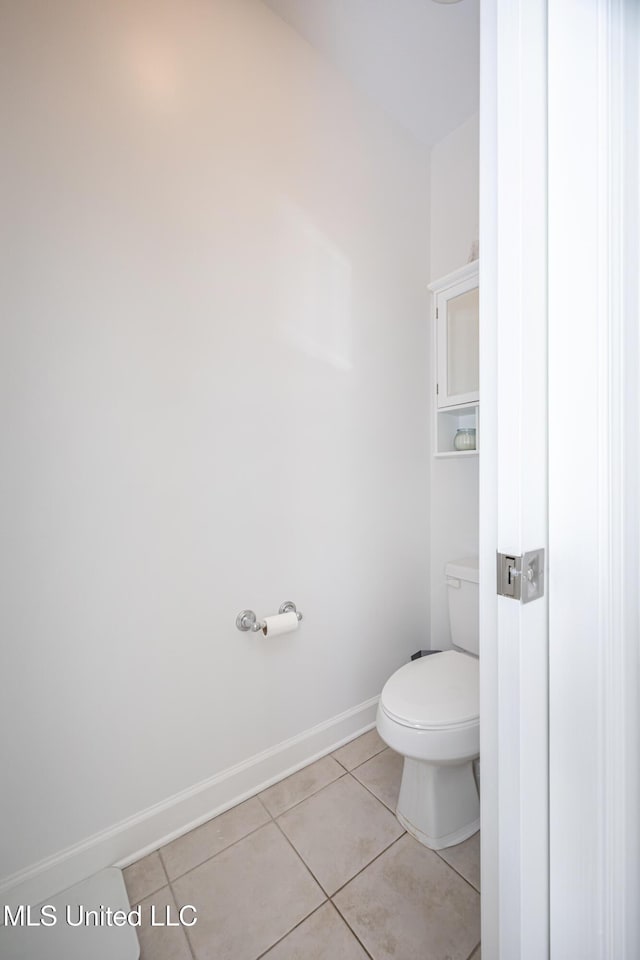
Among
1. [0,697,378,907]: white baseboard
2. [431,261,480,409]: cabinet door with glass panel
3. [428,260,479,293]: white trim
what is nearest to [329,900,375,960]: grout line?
[0,697,378,907]: white baseboard

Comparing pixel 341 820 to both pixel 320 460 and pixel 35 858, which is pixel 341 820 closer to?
pixel 35 858

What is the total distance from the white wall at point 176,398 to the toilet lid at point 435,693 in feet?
1.25

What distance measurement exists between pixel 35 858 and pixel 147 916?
329mm

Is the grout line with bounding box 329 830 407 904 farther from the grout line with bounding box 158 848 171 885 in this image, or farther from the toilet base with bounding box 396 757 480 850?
the grout line with bounding box 158 848 171 885

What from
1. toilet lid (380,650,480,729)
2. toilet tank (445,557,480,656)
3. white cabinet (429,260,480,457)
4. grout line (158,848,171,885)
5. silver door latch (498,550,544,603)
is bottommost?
grout line (158,848,171,885)

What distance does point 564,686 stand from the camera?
576 mm

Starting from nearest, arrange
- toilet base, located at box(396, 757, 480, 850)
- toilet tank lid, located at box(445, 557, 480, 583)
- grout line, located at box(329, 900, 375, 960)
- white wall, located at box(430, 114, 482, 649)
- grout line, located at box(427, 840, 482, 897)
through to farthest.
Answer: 1. grout line, located at box(329, 900, 375, 960)
2. grout line, located at box(427, 840, 482, 897)
3. toilet base, located at box(396, 757, 480, 850)
4. toilet tank lid, located at box(445, 557, 480, 583)
5. white wall, located at box(430, 114, 482, 649)

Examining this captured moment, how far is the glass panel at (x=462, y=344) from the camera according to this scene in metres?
1.69

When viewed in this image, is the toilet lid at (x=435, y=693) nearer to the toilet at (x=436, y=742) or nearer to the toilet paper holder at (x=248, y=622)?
the toilet at (x=436, y=742)

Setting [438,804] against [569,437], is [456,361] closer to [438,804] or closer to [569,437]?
[569,437]

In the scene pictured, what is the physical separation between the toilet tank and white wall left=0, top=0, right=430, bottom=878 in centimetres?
33

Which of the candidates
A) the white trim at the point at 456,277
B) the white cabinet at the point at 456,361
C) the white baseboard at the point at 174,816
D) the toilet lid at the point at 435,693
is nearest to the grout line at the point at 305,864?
the white baseboard at the point at 174,816

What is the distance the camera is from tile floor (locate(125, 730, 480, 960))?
0.91m

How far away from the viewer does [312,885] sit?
3.42ft
